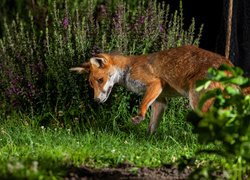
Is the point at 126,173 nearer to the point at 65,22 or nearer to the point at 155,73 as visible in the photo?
the point at 155,73

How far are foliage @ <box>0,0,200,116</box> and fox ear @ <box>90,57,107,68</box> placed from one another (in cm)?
87

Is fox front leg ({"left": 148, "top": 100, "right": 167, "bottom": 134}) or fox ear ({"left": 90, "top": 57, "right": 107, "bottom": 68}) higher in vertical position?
fox ear ({"left": 90, "top": 57, "right": 107, "bottom": 68})

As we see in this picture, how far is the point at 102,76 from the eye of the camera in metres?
8.56

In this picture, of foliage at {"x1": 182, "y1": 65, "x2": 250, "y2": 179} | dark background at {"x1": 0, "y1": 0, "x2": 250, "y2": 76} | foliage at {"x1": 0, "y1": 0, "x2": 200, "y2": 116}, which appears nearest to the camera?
foliage at {"x1": 182, "y1": 65, "x2": 250, "y2": 179}

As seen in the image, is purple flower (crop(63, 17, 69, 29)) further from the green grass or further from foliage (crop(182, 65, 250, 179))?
foliage (crop(182, 65, 250, 179))

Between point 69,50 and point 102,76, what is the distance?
129 centimetres

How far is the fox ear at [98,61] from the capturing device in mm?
8531

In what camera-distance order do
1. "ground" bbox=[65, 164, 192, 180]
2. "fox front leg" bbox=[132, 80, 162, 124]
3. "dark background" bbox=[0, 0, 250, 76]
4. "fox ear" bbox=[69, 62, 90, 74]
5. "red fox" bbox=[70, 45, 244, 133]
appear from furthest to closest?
"dark background" bbox=[0, 0, 250, 76]
"fox ear" bbox=[69, 62, 90, 74]
"fox front leg" bbox=[132, 80, 162, 124]
"red fox" bbox=[70, 45, 244, 133]
"ground" bbox=[65, 164, 192, 180]

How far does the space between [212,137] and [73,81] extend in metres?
5.03

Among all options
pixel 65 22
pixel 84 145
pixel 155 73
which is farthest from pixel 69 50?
pixel 84 145

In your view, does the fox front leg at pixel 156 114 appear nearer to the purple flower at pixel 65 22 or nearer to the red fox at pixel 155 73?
the red fox at pixel 155 73

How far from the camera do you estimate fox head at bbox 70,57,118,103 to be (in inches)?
335

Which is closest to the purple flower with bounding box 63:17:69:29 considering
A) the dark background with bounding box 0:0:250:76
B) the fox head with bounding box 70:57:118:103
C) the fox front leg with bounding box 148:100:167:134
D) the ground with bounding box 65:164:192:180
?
A: the fox head with bounding box 70:57:118:103

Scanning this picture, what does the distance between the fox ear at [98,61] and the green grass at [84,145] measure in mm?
882
